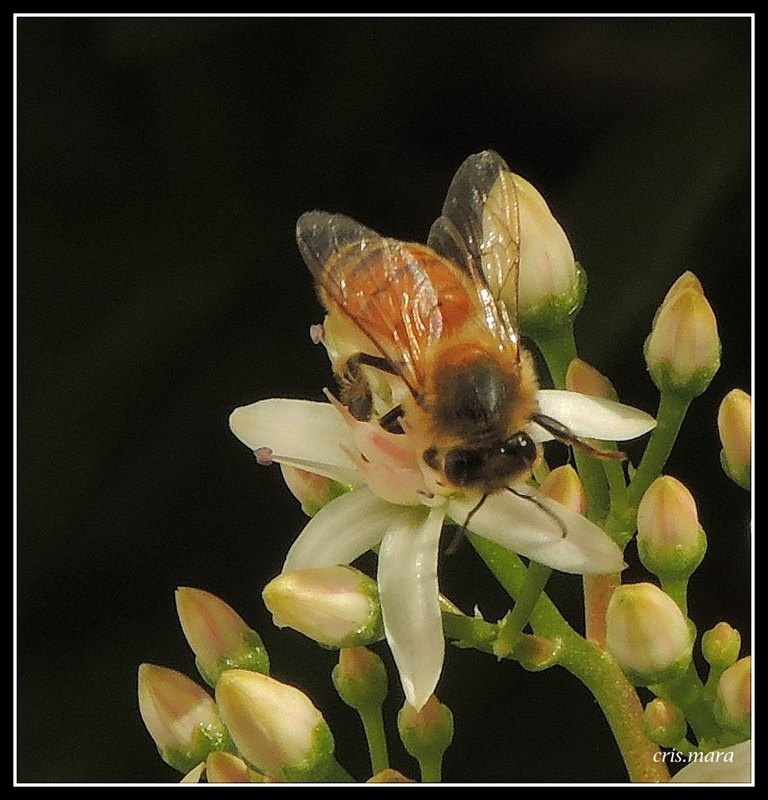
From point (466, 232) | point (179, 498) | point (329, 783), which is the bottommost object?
point (329, 783)

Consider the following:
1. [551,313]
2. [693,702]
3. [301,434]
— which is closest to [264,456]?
[301,434]

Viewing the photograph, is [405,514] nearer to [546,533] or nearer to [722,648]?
[546,533]

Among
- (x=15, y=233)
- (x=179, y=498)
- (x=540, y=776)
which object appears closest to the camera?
(x=540, y=776)

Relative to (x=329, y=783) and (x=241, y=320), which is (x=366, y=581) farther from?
(x=241, y=320)

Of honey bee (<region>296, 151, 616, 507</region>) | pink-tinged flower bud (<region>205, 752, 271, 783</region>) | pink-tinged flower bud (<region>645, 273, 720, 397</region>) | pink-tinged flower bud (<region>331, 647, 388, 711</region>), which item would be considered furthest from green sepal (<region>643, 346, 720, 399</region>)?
pink-tinged flower bud (<region>205, 752, 271, 783</region>)

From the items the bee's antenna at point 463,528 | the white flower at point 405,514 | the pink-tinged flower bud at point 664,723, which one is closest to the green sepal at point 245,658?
the white flower at point 405,514

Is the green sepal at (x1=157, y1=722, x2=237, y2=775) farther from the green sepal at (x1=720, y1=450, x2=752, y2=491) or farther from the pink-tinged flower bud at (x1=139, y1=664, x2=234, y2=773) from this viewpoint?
the green sepal at (x1=720, y1=450, x2=752, y2=491)

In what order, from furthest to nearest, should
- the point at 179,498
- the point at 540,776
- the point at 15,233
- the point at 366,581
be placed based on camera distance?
the point at 179,498 → the point at 15,233 → the point at 540,776 → the point at 366,581

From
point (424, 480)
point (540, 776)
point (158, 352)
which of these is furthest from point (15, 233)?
point (540, 776)
